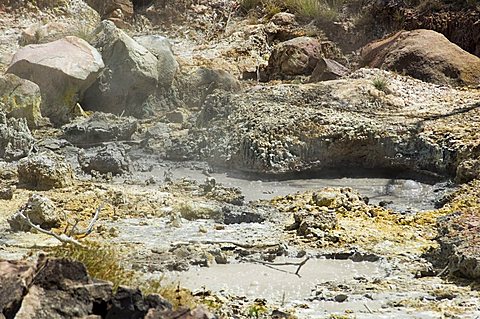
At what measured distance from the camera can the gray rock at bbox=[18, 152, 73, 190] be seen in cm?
647

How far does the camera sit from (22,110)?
8.43 meters

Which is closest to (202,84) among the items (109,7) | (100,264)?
(109,7)

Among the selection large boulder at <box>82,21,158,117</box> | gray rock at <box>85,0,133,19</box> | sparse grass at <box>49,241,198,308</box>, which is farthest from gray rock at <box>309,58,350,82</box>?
sparse grass at <box>49,241,198,308</box>

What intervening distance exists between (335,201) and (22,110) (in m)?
3.74

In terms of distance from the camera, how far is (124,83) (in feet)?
31.0

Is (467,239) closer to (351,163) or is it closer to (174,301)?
(174,301)

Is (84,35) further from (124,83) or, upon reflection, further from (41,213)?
(41,213)

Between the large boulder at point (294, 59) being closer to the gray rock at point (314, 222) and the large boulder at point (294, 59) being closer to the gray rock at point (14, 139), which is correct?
the gray rock at point (14, 139)

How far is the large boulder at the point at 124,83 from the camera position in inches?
372

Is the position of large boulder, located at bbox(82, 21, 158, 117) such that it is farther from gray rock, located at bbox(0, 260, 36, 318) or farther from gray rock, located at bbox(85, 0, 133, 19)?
gray rock, located at bbox(0, 260, 36, 318)

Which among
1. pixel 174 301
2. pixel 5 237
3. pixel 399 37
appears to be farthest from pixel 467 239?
pixel 399 37

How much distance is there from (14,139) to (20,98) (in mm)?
734

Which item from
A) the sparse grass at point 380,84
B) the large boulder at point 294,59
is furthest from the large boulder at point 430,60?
the sparse grass at point 380,84

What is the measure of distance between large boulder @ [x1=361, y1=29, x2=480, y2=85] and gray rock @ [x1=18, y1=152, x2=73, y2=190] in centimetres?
462
